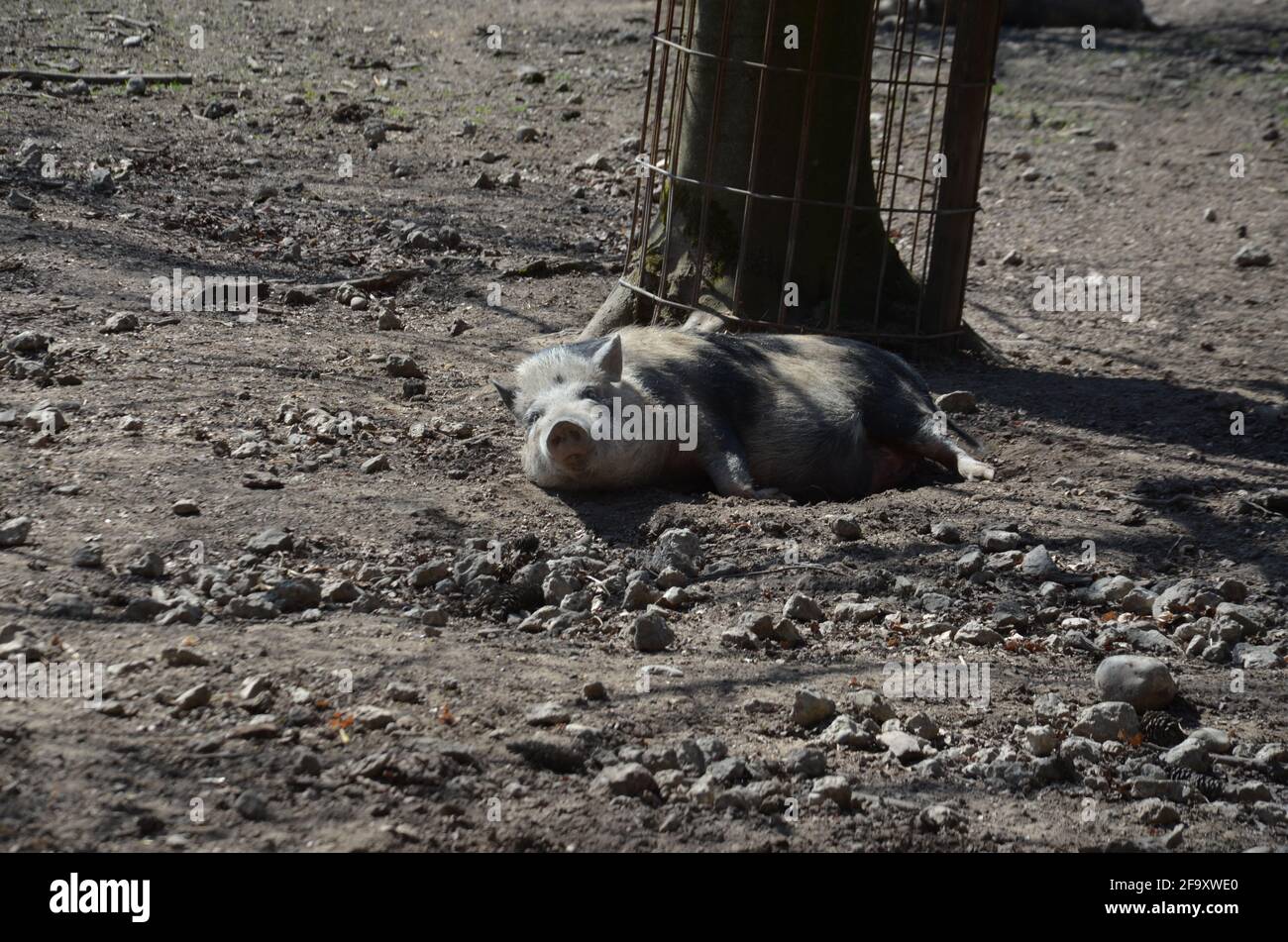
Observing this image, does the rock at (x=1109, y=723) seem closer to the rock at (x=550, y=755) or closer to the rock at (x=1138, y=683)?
the rock at (x=1138, y=683)

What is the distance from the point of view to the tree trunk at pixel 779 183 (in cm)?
606

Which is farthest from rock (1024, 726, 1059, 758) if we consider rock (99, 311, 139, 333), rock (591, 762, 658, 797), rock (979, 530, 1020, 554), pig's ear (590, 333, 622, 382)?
rock (99, 311, 139, 333)

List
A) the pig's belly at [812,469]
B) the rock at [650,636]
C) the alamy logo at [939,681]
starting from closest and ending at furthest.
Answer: the alamy logo at [939,681] < the rock at [650,636] < the pig's belly at [812,469]

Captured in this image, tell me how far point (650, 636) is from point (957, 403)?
2648mm

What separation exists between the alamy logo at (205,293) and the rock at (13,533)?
102 inches

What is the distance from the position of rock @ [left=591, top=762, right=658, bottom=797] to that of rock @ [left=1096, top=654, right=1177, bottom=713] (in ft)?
4.12

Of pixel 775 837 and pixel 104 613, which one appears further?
pixel 104 613

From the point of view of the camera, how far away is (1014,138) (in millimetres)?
10578

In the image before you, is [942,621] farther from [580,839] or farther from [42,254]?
[42,254]

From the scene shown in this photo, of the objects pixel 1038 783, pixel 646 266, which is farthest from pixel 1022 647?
pixel 646 266

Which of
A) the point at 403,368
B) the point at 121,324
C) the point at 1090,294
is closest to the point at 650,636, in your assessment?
the point at 403,368

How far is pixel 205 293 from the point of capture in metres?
6.42

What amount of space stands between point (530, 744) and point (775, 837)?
561 mm

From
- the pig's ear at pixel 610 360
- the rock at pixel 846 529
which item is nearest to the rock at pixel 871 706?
the rock at pixel 846 529
